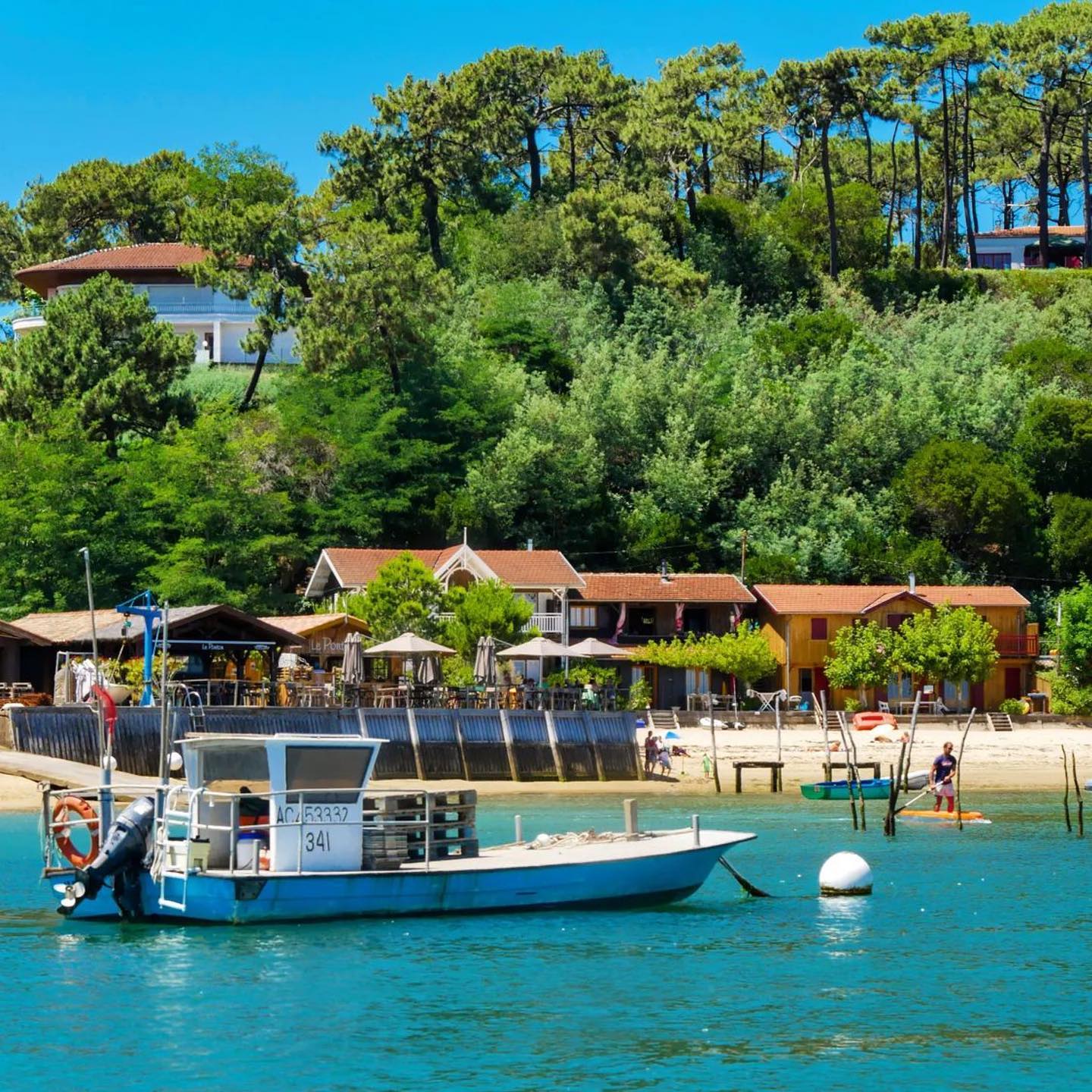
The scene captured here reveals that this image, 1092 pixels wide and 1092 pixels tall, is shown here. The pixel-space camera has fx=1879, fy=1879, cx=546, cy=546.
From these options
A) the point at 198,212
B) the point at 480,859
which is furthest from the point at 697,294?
the point at 480,859

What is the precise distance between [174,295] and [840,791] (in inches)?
2166

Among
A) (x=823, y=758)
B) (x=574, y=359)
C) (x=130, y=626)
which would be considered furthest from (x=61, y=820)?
(x=574, y=359)

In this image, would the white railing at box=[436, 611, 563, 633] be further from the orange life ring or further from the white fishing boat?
the orange life ring

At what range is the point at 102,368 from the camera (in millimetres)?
83812

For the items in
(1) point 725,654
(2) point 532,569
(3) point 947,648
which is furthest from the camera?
(2) point 532,569

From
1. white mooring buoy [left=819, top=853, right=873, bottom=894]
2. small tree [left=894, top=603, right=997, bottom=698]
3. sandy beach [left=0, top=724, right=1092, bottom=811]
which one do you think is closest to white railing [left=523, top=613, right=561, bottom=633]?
sandy beach [left=0, top=724, right=1092, bottom=811]

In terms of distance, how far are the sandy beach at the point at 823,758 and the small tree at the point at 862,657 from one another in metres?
4.81

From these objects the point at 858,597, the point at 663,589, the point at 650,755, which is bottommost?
the point at 650,755

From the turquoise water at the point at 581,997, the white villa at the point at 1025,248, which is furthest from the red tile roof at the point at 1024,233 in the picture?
the turquoise water at the point at 581,997

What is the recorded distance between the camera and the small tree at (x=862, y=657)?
7719 centimetres

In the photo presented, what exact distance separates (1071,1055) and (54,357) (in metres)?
67.0

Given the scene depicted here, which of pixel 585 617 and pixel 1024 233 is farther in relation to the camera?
pixel 1024 233

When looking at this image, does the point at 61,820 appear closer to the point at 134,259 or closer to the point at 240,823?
the point at 240,823

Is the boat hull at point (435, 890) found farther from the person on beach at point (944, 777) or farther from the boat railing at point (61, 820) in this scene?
the person on beach at point (944, 777)
